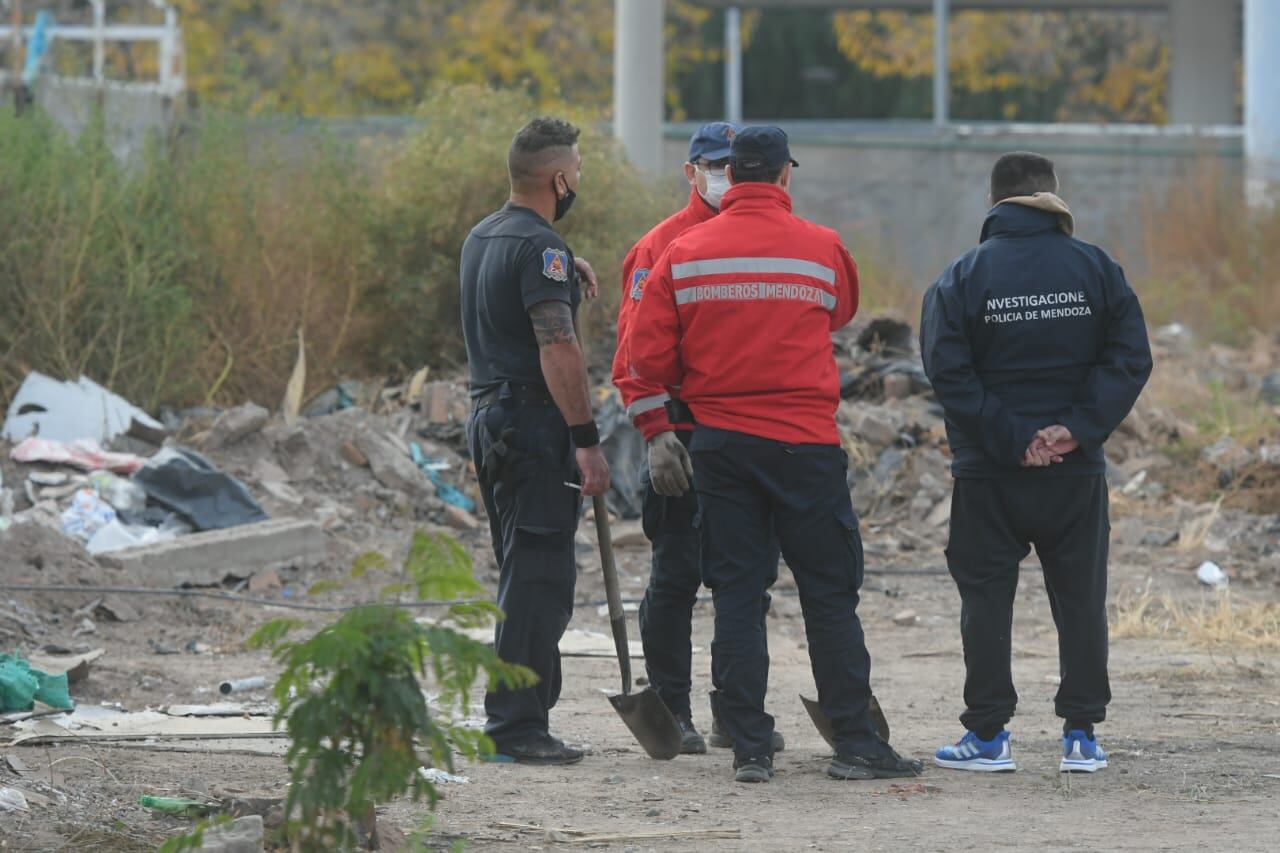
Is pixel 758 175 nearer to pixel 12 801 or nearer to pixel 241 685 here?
pixel 12 801

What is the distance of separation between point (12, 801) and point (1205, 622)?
5.84 m

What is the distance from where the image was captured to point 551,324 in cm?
548

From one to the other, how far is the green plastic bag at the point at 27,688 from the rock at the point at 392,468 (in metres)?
4.58

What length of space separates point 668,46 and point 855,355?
2182 centimetres

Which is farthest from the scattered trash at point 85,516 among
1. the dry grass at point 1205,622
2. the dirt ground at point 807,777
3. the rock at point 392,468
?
the dry grass at point 1205,622

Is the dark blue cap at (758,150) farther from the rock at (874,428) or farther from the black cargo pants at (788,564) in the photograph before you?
the rock at (874,428)

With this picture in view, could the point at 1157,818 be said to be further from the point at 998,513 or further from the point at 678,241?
the point at 678,241

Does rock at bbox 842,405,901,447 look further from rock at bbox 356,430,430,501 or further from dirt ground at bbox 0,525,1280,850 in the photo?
dirt ground at bbox 0,525,1280,850

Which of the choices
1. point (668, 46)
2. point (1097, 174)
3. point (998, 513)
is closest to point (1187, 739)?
point (998, 513)

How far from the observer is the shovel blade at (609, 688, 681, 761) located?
5609mm

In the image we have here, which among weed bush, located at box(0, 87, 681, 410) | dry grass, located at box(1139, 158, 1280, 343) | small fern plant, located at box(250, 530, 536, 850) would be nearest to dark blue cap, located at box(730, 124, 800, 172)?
small fern plant, located at box(250, 530, 536, 850)

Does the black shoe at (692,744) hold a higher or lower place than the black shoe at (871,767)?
lower

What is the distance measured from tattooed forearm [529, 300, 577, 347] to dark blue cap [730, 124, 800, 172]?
0.71 metres

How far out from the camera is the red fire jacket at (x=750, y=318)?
5316 millimetres
